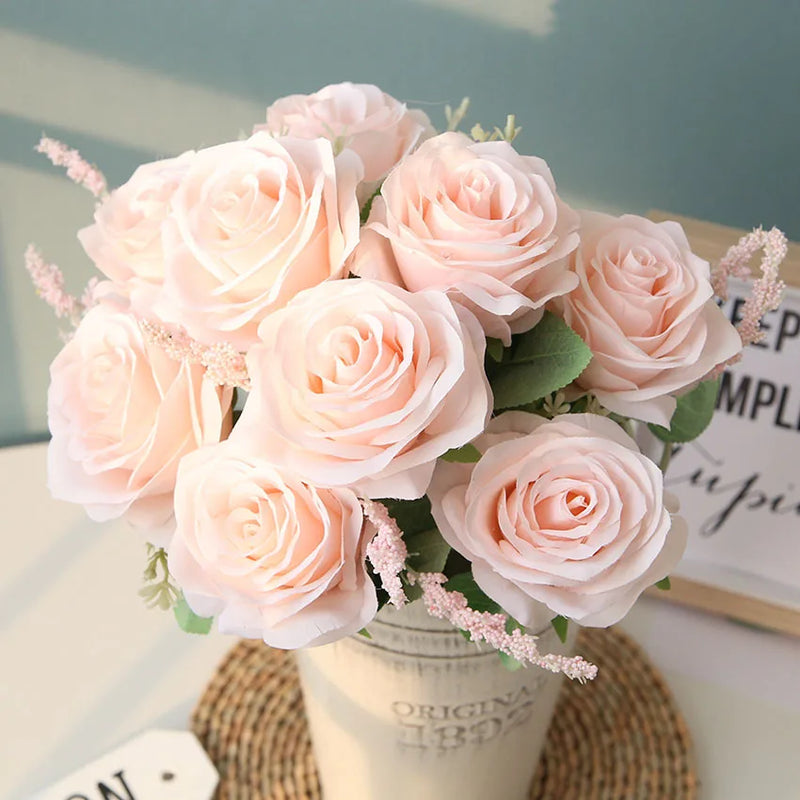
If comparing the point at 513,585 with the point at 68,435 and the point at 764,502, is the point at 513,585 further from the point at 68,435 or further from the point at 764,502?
the point at 764,502

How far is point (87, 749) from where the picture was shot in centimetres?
79

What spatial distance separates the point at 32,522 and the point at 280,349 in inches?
26.0

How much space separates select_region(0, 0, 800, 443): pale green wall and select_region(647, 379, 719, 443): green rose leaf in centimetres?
33

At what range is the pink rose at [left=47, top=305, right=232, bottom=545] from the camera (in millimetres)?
480

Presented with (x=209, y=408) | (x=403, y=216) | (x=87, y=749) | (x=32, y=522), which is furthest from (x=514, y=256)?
(x=32, y=522)

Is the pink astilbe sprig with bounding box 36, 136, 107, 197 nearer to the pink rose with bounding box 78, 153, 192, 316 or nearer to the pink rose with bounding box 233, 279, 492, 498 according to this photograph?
the pink rose with bounding box 78, 153, 192, 316

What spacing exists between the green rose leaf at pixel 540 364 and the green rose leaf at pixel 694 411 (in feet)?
0.49

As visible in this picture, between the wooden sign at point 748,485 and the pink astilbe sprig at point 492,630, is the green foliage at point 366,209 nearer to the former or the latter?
the pink astilbe sprig at point 492,630

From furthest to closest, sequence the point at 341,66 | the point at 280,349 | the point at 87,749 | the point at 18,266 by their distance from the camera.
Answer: the point at 18,266
the point at 341,66
the point at 87,749
the point at 280,349

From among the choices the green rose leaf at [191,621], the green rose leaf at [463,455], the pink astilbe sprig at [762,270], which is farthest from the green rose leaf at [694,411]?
the green rose leaf at [191,621]

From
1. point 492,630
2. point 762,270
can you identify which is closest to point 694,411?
point 762,270

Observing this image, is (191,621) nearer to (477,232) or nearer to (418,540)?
(418,540)

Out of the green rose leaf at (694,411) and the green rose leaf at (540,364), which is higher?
the green rose leaf at (540,364)

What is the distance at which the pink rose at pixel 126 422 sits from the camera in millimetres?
480
